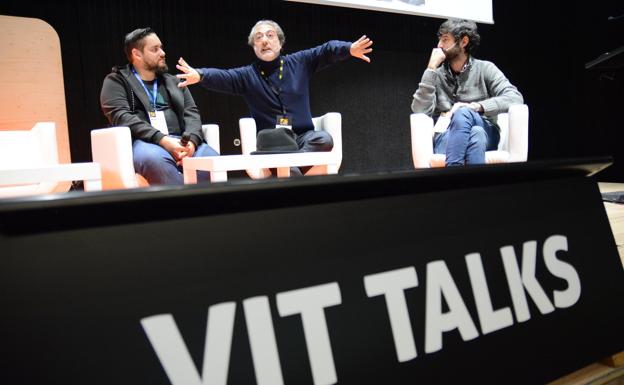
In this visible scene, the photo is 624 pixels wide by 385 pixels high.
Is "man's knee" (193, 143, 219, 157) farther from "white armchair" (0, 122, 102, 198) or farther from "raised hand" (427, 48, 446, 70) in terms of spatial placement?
"raised hand" (427, 48, 446, 70)

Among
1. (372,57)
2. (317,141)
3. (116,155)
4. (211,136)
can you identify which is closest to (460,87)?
(317,141)

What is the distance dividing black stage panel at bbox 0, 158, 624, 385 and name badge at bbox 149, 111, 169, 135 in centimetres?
221

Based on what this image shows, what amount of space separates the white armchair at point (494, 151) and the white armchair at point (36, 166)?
5.67 ft

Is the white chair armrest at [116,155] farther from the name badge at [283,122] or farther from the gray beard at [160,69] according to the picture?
the name badge at [283,122]

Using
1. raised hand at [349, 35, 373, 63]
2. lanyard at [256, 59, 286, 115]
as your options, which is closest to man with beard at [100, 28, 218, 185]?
lanyard at [256, 59, 286, 115]

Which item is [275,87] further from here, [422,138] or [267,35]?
[422,138]

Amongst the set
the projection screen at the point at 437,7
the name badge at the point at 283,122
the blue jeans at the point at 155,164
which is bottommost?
the blue jeans at the point at 155,164

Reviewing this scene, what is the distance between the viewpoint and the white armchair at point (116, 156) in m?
2.24

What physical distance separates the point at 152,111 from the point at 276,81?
0.81m

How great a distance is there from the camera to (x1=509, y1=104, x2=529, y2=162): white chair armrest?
281 centimetres

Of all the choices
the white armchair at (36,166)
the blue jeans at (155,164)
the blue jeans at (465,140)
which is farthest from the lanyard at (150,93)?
the blue jeans at (465,140)

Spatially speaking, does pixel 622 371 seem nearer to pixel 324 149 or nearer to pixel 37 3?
pixel 324 149

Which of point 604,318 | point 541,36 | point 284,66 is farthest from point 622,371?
point 541,36

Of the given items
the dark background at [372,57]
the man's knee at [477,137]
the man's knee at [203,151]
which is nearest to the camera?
the man's knee at [477,137]
